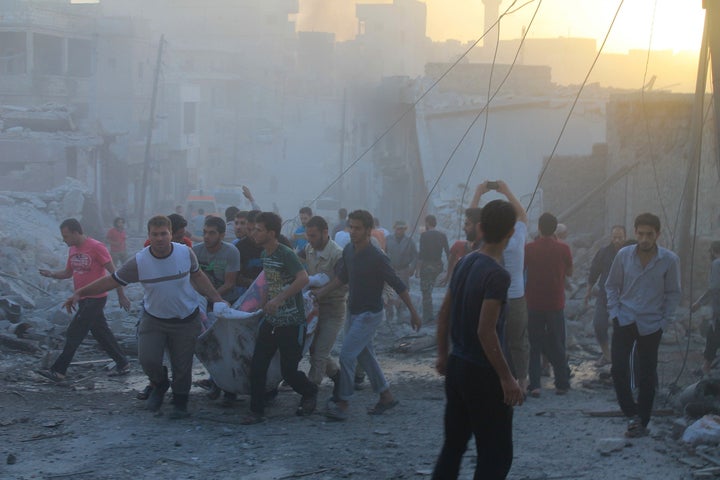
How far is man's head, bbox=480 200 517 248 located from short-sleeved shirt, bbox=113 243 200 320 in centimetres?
344

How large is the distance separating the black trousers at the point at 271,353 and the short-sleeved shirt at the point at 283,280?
0.07m

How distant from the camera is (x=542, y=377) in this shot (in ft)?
32.2

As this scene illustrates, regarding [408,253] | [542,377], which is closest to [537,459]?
[542,377]

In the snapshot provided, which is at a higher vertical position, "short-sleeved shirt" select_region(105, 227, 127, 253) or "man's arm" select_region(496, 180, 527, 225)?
"man's arm" select_region(496, 180, 527, 225)

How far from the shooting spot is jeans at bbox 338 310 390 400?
25.5 feet

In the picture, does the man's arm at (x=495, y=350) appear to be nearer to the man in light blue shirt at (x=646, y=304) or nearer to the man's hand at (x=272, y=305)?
the man in light blue shirt at (x=646, y=304)

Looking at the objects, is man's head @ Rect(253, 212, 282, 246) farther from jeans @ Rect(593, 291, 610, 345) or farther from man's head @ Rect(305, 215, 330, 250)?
jeans @ Rect(593, 291, 610, 345)

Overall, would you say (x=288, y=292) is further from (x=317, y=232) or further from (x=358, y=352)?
(x=317, y=232)

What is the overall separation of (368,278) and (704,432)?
2813mm

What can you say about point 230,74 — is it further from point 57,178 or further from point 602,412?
point 602,412

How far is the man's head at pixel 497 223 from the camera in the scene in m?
4.57

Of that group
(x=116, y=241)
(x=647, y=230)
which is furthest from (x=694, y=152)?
(x=116, y=241)

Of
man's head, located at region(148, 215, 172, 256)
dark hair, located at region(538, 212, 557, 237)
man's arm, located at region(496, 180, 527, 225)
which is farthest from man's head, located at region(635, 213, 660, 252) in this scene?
man's head, located at region(148, 215, 172, 256)

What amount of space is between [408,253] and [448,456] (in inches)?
382
